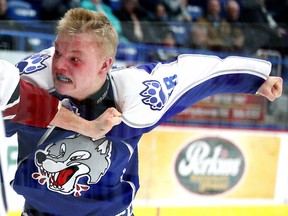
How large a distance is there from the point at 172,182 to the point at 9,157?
0.51 m

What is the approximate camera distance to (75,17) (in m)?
0.80

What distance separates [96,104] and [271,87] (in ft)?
1.17

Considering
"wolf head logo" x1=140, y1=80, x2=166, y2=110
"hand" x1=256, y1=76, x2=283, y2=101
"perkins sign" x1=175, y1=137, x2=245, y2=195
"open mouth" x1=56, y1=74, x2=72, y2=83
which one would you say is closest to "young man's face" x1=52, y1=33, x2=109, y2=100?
"open mouth" x1=56, y1=74, x2=72, y2=83

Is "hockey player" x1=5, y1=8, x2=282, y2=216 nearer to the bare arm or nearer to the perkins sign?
the bare arm

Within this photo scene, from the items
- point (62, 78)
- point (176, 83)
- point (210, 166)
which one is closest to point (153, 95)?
point (176, 83)

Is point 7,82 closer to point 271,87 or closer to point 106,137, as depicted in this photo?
point 106,137

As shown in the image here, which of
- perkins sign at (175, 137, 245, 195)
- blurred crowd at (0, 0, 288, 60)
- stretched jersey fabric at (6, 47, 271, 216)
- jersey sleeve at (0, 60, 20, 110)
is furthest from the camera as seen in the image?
perkins sign at (175, 137, 245, 195)

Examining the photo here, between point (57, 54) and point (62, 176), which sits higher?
point (57, 54)

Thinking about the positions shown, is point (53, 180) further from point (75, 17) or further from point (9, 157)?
point (75, 17)

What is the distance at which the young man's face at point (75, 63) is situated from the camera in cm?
80

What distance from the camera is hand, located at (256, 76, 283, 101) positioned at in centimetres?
100

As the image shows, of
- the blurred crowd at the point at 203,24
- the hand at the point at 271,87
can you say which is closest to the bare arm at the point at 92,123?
the blurred crowd at the point at 203,24

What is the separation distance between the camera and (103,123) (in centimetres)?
84

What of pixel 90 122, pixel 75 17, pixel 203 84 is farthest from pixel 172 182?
pixel 75 17
